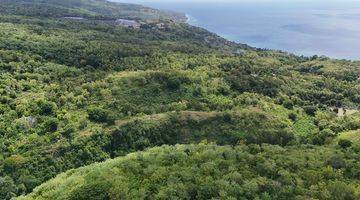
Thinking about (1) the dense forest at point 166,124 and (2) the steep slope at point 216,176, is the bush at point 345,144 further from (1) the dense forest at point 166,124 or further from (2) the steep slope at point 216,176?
(2) the steep slope at point 216,176

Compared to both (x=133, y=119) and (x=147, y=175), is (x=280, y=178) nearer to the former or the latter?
(x=147, y=175)

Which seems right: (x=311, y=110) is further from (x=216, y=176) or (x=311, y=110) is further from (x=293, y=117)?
(x=216, y=176)

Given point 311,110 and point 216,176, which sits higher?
point 216,176

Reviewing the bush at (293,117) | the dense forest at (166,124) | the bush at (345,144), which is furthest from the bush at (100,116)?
the bush at (345,144)

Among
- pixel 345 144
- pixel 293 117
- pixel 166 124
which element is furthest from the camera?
pixel 293 117

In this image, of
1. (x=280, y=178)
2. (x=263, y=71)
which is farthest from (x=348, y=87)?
(x=280, y=178)

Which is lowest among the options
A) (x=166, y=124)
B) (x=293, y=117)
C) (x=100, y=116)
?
(x=100, y=116)

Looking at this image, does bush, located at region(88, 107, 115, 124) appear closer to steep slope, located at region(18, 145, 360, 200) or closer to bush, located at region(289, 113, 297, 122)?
steep slope, located at region(18, 145, 360, 200)

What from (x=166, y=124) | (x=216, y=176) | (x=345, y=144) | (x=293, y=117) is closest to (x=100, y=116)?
(x=166, y=124)

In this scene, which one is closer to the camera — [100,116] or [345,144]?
[345,144]
